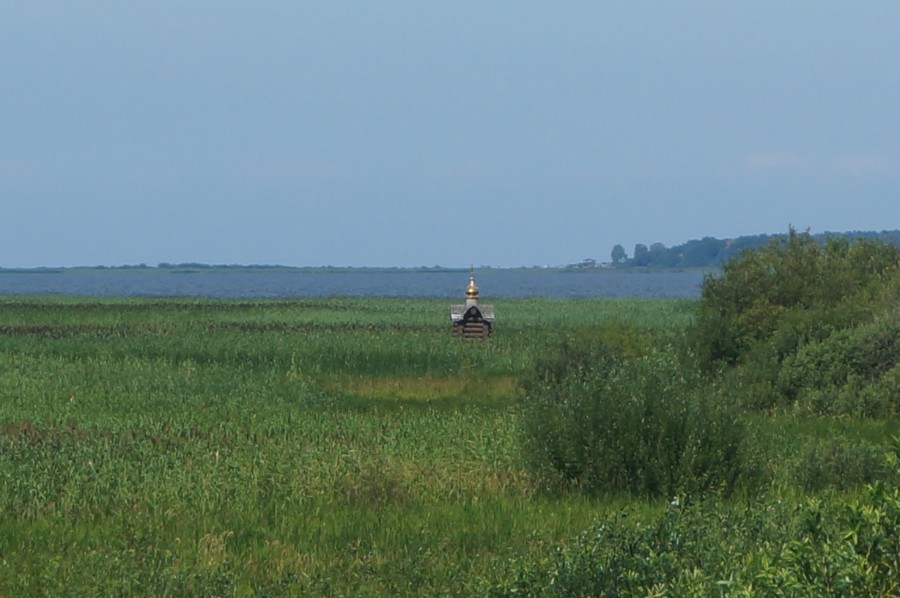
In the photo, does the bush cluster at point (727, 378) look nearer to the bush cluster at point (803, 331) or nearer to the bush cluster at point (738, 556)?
the bush cluster at point (803, 331)

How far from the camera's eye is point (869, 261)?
37.1 m

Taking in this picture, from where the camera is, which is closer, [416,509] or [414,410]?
[416,509]

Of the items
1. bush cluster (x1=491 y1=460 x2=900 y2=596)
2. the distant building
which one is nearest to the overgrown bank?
bush cluster (x1=491 y1=460 x2=900 y2=596)

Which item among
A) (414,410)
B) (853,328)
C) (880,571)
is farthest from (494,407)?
(880,571)

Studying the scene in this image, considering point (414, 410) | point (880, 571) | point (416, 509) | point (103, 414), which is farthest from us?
point (414, 410)

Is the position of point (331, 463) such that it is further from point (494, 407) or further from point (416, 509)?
point (494, 407)

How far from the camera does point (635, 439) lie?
1492 centimetres

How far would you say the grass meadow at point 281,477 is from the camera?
1093 centimetres

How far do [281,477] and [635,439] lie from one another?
4.58m

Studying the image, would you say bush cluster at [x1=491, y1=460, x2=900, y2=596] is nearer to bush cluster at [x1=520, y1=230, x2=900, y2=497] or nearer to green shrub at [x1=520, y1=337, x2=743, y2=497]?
green shrub at [x1=520, y1=337, x2=743, y2=497]

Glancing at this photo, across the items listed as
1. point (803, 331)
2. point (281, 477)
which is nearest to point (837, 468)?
point (281, 477)

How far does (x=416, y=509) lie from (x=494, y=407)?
11995 mm

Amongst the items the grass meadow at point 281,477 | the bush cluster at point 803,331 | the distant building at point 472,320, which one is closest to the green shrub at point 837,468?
the grass meadow at point 281,477

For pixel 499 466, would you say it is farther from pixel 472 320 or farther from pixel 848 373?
pixel 472 320
